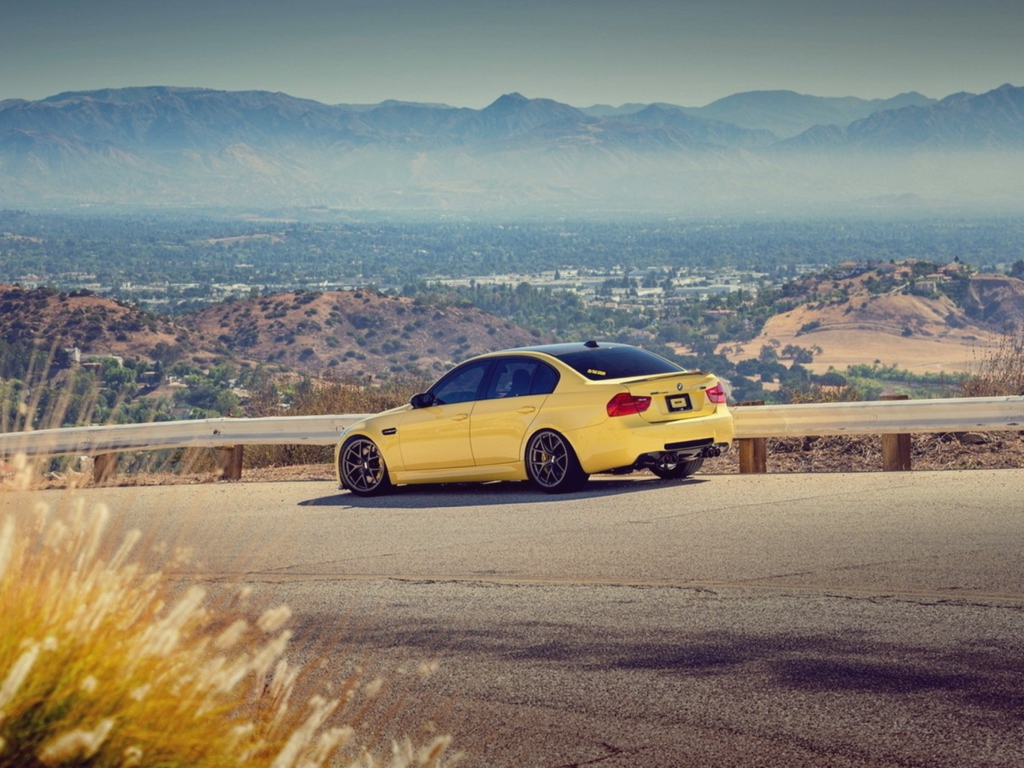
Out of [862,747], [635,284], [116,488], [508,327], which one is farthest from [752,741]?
[635,284]

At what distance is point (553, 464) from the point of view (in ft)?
43.6

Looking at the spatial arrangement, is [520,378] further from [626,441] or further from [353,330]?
[353,330]

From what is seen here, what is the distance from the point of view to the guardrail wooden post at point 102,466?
56.3 ft

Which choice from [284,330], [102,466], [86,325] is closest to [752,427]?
[102,466]

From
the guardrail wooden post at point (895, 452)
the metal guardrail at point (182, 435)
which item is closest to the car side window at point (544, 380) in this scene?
the metal guardrail at point (182, 435)

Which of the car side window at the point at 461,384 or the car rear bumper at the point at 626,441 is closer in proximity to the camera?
the car rear bumper at the point at 626,441

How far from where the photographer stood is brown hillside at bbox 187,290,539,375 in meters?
90.6

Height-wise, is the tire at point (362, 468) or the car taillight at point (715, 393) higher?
the car taillight at point (715, 393)

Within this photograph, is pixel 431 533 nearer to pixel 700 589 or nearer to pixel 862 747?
pixel 700 589

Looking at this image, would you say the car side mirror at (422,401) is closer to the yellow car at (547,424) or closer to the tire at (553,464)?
the yellow car at (547,424)

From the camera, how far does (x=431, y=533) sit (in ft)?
37.3

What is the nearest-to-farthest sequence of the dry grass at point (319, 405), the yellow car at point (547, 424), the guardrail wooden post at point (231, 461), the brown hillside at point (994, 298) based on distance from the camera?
the yellow car at point (547, 424), the guardrail wooden post at point (231, 461), the dry grass at point (319, 405), the brown hillside at point (994, 298)

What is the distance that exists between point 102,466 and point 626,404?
24.6 ft

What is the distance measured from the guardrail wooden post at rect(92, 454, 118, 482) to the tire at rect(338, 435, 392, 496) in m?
4.04
